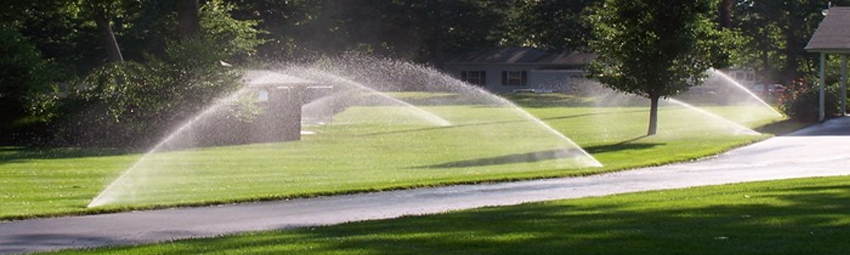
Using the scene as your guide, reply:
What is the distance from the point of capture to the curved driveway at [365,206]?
14.3 m

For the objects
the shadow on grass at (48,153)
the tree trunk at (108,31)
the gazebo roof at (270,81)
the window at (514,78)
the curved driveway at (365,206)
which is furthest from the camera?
the window at (514,78)

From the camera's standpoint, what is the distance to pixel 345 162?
27031 mm

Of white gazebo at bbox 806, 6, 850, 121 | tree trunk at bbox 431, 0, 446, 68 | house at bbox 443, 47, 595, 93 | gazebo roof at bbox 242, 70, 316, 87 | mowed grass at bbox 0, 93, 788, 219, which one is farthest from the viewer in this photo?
house at bbox 443, 47, 595, 93

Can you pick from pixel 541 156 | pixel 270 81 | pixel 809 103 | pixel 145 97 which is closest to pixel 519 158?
pixel 541 156

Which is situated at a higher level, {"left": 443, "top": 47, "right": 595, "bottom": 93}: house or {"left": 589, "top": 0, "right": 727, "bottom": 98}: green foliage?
{"left": 589, "top": 0, "right": 727, "bottom": 98}: green foliage

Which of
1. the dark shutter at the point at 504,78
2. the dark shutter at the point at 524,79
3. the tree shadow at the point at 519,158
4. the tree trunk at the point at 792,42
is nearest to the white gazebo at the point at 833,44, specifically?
the tree shadow at the point at 519,158

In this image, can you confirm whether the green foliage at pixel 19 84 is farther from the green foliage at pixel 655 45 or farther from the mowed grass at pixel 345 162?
the green foliage at pixel 655 45

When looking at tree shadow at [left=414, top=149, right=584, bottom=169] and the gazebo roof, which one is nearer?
tree shadow at [left=414, top=149, right=584, bottom=169]

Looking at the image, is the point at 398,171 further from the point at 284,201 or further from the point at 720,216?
the point at 720,216

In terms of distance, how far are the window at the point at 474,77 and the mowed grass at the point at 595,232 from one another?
79938 millimetres

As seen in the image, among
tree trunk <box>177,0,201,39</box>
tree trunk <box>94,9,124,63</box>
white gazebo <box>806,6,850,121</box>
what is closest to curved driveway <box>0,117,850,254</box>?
white gazebo <box>806,6,850,121</box>

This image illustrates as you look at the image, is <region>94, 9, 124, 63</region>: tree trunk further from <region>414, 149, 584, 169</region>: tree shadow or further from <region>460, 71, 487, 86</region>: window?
<region>460, 71, 487, 86</region>: window

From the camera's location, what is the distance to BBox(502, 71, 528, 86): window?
312 ft

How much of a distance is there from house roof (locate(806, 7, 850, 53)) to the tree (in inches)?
355
